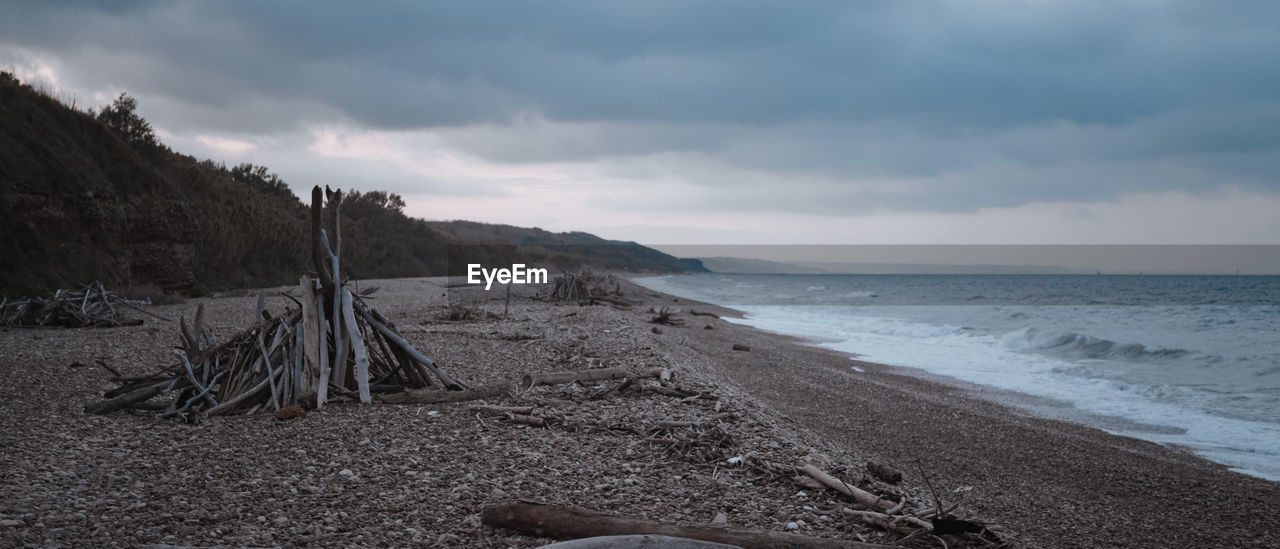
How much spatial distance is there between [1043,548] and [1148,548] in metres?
0.83

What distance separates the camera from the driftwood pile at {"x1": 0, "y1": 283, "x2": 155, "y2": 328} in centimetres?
1039

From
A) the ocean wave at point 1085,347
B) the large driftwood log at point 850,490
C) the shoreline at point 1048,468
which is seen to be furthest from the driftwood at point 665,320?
the large driftwood log at point 850,490

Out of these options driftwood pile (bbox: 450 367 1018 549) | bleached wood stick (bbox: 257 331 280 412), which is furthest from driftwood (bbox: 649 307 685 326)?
bleached wood stick (bbox: 257 331 280 412)

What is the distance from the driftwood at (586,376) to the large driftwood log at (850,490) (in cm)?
291

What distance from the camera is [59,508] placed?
3584 millimetres

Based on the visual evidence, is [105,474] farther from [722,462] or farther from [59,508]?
[722,462]

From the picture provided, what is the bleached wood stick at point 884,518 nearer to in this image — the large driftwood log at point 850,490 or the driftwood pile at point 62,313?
the large driftwood log at point 850,490

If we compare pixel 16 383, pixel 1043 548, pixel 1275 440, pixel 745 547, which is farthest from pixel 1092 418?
pixel 16 383

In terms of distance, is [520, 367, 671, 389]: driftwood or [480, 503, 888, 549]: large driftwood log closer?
[480, 503, 888, 549]: large driftwood log

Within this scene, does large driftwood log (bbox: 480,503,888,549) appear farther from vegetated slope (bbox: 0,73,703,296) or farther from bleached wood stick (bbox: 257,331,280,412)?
vegetated slope (bbox: 0,73,703,296)

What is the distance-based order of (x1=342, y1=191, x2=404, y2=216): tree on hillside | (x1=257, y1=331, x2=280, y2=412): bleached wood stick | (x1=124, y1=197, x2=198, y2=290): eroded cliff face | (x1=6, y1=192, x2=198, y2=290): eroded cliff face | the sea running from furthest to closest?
(x1=342, y1=191, x2=404, y2=216): tree on hillside, (x1=124, y1=197, x2=198, y2=290): eroded cliff face, (x1=6, y1=192, x2=198, y2=290): eroded cliff face, the sea, (x1=257, y1=331, x2=280, y2=412): bleached wood stick

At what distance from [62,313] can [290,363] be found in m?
7.23

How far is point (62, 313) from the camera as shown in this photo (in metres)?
10.6

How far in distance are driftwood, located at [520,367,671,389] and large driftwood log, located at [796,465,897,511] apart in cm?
291
